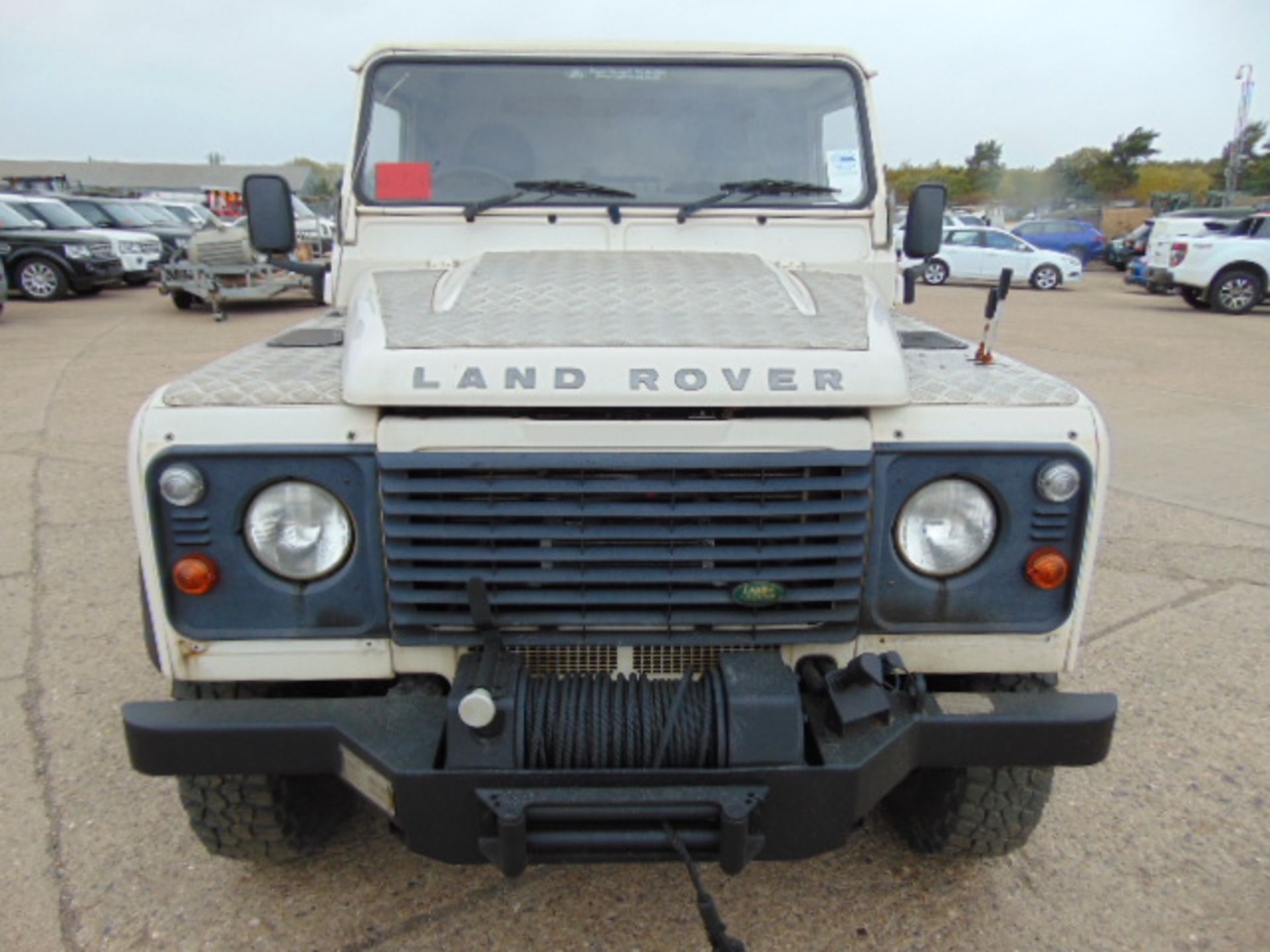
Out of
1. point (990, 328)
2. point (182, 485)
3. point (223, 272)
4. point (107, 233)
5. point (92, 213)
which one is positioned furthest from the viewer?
point (92, 213)

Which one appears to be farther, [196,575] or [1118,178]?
[1118,178]

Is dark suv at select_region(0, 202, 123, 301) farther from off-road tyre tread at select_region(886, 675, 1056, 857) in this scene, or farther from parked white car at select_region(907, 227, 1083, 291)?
off-road tyre tread at select_region(886, 675, 1056, 857)

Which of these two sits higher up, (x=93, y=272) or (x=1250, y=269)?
(x=1250, y=269)

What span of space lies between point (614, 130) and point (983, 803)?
241 centimetres

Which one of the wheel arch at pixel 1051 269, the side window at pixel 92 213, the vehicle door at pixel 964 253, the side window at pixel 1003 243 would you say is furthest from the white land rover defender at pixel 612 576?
the side window at pixel 1003 243

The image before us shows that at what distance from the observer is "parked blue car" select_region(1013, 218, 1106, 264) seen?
28.1 metres

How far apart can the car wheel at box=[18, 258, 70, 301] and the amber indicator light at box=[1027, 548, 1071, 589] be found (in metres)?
18.6

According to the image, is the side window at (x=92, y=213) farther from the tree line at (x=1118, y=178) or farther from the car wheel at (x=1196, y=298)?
the tree line at (x=1118, y=178)

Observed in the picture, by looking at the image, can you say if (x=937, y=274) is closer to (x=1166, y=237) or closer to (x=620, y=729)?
(x=1166, y=237)

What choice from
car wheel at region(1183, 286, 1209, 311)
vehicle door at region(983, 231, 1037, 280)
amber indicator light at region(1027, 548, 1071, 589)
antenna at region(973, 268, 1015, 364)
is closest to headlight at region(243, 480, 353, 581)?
amber indicator light at region(1027, 548, 1071, 589)

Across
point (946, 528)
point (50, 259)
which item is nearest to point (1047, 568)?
point (946, 528)

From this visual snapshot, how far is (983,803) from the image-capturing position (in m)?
2.49

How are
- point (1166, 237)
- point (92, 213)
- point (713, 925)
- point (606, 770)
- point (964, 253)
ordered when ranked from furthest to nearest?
1. point (964, 253)
2. point (92, 213)
3. point (1166, 237)
4. point (606, 770)
5. point (713, 925)

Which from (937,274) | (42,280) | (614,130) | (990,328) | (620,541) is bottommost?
(937,274)
